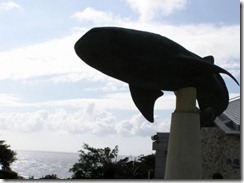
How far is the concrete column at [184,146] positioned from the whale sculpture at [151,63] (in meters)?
0.61

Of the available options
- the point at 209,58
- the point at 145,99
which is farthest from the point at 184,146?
the point at 209,58

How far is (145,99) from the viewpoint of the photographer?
7.88 meters

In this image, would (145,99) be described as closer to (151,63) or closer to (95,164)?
(151,63)

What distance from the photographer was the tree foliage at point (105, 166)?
67.6ft

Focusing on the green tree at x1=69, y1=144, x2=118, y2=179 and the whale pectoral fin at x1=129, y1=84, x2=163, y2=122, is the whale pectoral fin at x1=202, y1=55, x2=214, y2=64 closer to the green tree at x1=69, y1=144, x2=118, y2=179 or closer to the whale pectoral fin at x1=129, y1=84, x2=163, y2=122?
the whale pectoral fin at x1=129, y1=84, x2=163, y2=122

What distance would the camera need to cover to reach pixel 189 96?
278 inches

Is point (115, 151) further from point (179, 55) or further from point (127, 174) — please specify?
point (179, 55)

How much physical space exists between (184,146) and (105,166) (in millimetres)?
14861

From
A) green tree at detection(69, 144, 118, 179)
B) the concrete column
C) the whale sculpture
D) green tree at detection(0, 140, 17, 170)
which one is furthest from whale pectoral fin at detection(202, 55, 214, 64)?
green tree at detection(0, 140, 17, 170)

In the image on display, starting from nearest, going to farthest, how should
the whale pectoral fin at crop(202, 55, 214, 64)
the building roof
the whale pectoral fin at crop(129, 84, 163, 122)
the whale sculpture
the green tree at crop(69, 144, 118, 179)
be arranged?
the whale sculpture < the whale pectoral fin at crop(202, 55, 214, 64) < the whale pectoral fin at crop(129, 84, 163, 122) < the building roof < the green tree at crop(69, 144, 118, 179)

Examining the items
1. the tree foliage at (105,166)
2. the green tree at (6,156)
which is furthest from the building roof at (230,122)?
the green tree at (6,156)

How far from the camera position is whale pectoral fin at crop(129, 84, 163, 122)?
7766 mm

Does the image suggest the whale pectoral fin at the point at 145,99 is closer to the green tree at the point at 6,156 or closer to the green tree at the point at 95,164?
the green tree at the point at 95,164

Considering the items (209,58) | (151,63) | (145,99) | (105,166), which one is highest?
(209,58)
